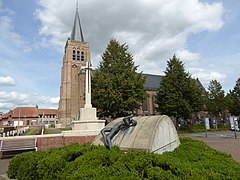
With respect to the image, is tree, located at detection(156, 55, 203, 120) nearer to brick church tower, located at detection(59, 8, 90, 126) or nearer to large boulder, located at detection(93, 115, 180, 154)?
large boulder, located at detection(93, 115, 180, 154)

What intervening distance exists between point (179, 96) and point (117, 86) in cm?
1328

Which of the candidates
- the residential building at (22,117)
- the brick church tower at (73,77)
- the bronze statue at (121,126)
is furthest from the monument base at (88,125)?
the residential building at (22,117)

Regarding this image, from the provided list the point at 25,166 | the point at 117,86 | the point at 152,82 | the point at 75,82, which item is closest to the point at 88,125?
the point at 25,166

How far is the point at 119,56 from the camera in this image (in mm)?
28391

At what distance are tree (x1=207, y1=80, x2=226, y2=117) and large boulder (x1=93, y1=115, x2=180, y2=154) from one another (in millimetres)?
41044

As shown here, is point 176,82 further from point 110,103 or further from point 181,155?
point 181,155

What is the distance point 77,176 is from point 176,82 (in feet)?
Result: 109

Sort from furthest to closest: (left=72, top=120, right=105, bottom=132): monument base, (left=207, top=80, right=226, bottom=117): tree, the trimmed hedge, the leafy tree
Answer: the leafy tree → (left=207, top=80, right=226, bottom=117): tree → (left=72, top=120, right=105, bottom=132): monument base → the trimmed hedge

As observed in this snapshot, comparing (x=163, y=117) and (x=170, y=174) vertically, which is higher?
(x=163, y=117)

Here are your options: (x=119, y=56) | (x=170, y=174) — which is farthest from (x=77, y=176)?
(x=119, y=56)

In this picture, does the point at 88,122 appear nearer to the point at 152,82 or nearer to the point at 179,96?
the point at 179,96

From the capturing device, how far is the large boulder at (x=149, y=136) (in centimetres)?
566

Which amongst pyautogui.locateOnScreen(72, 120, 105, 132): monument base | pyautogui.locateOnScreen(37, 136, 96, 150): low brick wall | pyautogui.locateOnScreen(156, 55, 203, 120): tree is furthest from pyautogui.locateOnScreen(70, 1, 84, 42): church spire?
pyautogui.locateOnScreen(37, 136, 96, 150): low brick wall

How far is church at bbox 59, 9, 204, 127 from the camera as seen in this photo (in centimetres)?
5741
